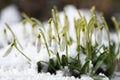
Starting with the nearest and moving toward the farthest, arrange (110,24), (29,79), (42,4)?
(29,79) → (110,24) → (42,4)

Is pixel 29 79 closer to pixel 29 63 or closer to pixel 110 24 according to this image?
pixel 29 63

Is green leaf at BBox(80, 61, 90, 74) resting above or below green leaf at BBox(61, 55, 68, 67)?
below

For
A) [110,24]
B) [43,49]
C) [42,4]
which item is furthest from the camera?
[42,4]

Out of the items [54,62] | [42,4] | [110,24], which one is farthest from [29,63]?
[42,4]

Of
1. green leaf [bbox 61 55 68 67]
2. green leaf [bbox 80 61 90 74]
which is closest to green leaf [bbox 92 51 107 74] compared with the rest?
green leaf [bbox 80 61 90 74]

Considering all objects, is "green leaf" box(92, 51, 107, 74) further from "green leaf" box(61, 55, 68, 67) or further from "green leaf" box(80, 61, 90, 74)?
"green leaf" box(61, 55, 68, 67)

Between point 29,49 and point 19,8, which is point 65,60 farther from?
point 19,8

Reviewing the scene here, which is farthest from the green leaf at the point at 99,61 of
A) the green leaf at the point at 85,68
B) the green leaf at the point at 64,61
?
the green leaf at the point at 64,61

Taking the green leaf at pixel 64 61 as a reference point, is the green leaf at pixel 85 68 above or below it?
below

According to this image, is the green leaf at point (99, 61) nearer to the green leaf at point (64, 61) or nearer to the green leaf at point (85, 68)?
the green leaf at point (85, 68)

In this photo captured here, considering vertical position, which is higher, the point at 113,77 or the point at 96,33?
the point at 96,33

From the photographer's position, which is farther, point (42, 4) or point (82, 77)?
point (42, 4)
